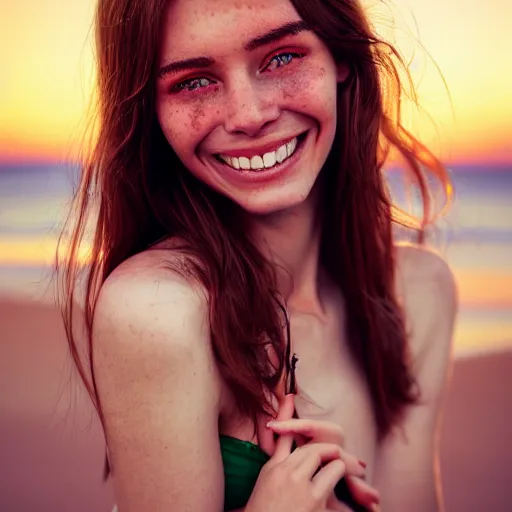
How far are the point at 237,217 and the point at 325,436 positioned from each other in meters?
0.41

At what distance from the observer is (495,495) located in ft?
7.22

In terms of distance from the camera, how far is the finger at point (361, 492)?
1.37m

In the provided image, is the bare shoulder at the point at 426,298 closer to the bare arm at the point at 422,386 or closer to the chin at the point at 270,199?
the bare arm at the point at 422,386

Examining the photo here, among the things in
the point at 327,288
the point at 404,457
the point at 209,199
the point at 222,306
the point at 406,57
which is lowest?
the point at 404,457

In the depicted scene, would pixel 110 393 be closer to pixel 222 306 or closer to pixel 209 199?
pixel 222 306

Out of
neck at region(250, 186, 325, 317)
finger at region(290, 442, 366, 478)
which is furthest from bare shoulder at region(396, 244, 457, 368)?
finger at region(290, 442, 366, 478)

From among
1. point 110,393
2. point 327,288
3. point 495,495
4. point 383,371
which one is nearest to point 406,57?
point 327,288

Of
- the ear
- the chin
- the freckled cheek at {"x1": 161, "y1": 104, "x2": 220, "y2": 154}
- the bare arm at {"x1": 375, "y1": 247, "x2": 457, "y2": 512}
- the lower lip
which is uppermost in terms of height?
the ear

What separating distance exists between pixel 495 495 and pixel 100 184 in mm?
1439

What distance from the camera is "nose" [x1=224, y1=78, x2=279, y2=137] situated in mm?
1240

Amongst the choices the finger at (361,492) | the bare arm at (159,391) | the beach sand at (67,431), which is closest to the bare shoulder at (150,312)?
the bare arm at (159,391)

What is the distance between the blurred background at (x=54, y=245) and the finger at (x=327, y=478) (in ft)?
2.66

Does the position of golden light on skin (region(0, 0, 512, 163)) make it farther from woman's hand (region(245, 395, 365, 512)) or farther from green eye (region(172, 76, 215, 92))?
woman's hand (region(245, 395, 365, 512))

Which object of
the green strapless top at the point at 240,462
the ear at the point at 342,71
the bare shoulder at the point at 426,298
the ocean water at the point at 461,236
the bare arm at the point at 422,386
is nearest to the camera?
the green strapless top at the point at 240,462
